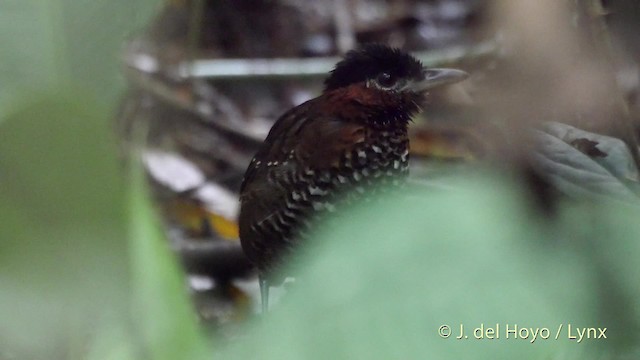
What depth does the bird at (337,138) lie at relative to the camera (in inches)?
10.8

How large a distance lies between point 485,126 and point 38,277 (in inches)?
6.9

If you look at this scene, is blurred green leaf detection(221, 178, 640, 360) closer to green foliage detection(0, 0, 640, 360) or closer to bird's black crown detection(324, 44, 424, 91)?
green foliage detection(0, 0, 640, 360)

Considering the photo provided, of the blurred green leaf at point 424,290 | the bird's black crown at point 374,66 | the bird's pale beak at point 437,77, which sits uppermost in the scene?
the bird's black crown at point 374,66

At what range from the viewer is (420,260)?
0.12m

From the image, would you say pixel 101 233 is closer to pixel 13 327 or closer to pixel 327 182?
pixel 13 327

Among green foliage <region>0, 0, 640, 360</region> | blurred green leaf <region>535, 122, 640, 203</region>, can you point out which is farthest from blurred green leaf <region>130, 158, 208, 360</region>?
blurred green leaf <region>535, 122, 640, 203</region>

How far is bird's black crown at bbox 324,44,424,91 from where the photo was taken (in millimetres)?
279

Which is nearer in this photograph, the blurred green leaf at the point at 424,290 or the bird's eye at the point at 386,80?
the blurred green leaf at the point at 424,290

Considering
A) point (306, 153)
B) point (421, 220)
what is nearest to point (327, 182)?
point (306, 153)

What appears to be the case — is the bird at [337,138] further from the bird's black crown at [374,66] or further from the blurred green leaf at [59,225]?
the blurred green leaf at [59,225]

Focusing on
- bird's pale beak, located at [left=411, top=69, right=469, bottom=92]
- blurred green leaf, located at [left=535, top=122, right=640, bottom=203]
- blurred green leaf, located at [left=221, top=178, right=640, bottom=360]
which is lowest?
blurred green leaf, located at [left=221, top=178, right=640, bottom=360]

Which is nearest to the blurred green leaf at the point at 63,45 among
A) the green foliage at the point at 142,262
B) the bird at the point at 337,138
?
the green foliage at the point at 142,262

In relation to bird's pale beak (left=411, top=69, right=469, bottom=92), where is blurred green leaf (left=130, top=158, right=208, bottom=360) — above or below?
below

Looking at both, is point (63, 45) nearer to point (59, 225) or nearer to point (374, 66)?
point (59, 225)
